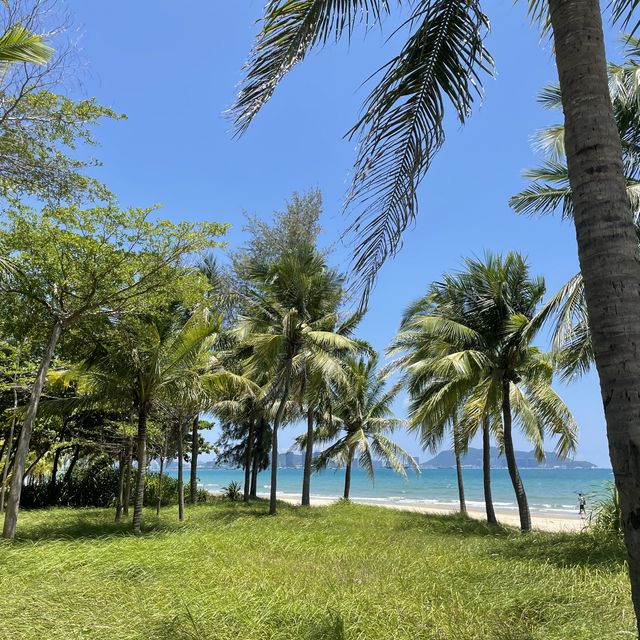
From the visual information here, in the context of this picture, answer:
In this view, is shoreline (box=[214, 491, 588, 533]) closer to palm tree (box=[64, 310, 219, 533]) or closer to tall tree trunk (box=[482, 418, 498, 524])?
tall tree trunk (box=[482, 418, 498, 524])

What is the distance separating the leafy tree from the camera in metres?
9.11

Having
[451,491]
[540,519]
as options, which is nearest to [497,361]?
[540,519]

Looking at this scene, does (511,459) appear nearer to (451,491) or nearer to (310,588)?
(310,588)

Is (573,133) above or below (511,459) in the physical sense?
above

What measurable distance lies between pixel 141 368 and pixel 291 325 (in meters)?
5.52

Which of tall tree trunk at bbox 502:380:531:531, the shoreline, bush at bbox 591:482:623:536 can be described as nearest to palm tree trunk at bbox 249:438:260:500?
the shoreline

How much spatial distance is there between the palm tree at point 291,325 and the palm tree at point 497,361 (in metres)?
3.61

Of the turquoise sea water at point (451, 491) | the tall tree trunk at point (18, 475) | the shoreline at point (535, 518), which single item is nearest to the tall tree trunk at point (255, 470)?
the shoreline at point (535, 518)

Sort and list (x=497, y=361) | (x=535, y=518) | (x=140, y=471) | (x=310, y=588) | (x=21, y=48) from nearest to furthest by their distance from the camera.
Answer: (x=21, y=48) < (x=310, y=588) < (x=140, y=471) < (x=497, y=361) < (x=535, y=518)

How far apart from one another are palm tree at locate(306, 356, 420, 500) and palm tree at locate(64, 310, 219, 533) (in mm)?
11568

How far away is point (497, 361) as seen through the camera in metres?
12.0

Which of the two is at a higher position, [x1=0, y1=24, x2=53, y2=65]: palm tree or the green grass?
[x1=0, y1=24, x2=53, y2=65]: palm tree

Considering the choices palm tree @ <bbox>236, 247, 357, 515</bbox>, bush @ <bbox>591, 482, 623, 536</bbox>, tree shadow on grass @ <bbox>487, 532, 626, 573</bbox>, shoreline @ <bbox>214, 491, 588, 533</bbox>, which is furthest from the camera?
shoreline @ <bbox>214, 491, 588, 533</bbox>

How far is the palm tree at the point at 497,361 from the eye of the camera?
11547mm
